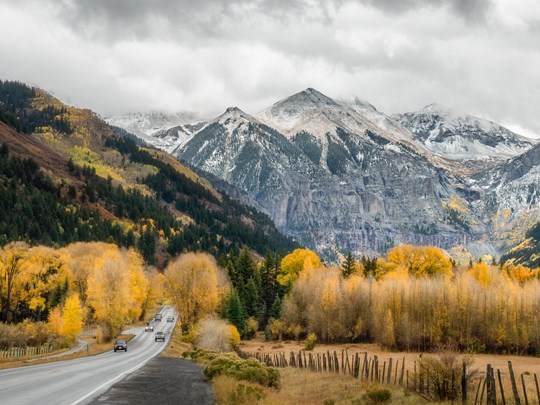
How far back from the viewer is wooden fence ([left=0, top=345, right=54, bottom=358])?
212ft

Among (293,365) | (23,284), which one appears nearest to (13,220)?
(23,284)

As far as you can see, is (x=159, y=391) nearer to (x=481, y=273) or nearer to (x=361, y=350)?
(x=361, y=350)

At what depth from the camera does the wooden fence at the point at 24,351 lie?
64688 mm

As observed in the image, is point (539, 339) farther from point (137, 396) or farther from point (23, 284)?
point (23, 284)

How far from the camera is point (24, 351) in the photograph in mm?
69312

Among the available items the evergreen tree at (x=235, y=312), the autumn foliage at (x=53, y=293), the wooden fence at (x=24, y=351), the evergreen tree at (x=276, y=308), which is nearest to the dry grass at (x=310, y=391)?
the wooden fence at (x=24, y=351)

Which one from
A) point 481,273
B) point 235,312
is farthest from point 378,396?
point 481,273

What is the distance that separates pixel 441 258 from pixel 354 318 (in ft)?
129

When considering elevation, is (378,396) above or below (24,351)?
above

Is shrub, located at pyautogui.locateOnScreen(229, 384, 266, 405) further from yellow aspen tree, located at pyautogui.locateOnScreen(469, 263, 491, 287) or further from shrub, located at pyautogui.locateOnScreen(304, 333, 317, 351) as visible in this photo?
yellow aspen tree, located at pyautogui.locateOnScreen(469, 263, 491, 287)

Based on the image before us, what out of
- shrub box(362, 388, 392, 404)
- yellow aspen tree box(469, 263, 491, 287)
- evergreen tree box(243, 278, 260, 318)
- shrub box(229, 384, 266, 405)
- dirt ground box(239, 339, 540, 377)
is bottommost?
dirt ground box(239, 339, 540, 377)

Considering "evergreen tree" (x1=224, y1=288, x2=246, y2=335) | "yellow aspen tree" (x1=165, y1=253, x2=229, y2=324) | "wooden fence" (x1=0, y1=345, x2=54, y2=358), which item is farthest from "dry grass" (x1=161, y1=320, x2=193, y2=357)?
"wooden fence" (x1=0, y1=345, x2=54, y2=358)

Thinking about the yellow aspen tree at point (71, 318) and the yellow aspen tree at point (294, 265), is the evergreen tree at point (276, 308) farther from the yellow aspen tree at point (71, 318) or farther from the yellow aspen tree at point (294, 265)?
the yellow aspen tree at point (71, 318)

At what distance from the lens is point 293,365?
2420 inches
